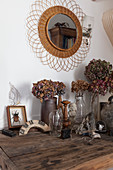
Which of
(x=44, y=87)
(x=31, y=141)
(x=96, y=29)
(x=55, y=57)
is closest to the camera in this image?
(x=31, y=141)

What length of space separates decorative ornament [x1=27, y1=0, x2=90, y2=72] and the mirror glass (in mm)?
64

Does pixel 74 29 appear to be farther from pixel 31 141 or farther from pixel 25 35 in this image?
pixel 31 141

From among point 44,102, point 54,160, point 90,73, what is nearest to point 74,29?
point 90,73

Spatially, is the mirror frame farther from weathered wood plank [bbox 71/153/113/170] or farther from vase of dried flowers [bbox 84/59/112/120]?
weathered wood plank [bbox 71/153/113/170]

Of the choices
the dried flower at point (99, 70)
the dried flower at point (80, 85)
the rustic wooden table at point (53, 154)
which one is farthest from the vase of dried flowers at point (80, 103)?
the rustic wooden table at point (53, 154)

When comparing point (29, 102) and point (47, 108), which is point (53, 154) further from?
point (29, 102)

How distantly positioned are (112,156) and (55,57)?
0.98m

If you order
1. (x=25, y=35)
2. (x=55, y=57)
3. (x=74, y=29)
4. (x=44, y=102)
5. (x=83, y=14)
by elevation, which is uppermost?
(x=83, y=14)

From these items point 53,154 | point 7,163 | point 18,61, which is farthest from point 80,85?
point 7,163

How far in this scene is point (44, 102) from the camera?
4.16 feet

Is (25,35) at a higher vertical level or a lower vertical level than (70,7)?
lower

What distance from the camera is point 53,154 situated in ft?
2.52

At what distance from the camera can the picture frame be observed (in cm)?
122

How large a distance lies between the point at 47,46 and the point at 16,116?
2.13 feet
